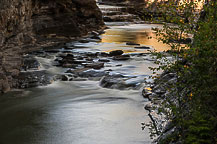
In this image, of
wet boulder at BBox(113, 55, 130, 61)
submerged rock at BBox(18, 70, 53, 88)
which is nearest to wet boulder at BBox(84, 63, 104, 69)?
submerged rock at BBox(18, 70, 53, 88)

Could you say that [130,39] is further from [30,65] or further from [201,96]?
[201,96]

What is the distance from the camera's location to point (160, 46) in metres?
25.0

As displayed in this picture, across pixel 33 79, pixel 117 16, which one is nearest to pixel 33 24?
pixel 33 79

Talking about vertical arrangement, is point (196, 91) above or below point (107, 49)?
above

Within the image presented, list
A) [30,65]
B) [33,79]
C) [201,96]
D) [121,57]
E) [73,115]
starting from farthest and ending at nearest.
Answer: [121,57] < [30,65] < [33,79] < [73,115] < [201,96]

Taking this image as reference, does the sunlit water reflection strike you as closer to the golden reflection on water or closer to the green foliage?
the green foliage

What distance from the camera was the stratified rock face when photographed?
13.6 meters

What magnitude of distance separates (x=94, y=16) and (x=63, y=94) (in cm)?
2062

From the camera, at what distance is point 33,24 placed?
23312mm

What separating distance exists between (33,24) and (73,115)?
46.1 feet

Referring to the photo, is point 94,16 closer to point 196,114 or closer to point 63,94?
point 63,94

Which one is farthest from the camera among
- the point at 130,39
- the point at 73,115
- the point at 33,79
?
the point at 130,39

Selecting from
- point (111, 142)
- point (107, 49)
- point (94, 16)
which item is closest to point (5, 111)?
point (111, 142)

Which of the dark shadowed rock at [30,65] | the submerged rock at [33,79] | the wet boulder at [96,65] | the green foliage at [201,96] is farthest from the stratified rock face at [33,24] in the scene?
the green foliage at [201,96]
